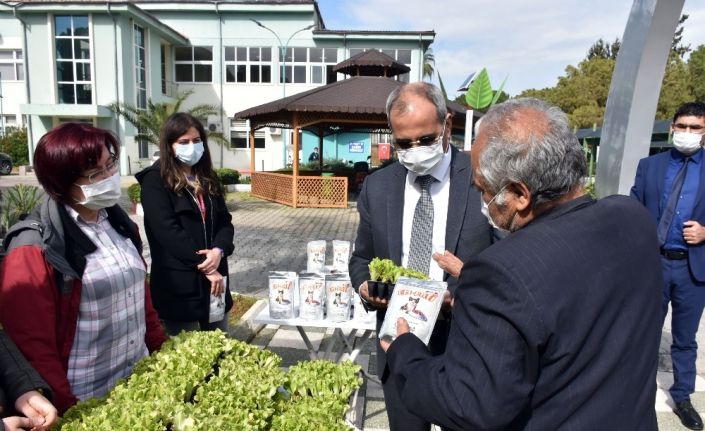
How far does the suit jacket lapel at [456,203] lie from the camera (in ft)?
7.00

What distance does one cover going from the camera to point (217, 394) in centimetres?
164

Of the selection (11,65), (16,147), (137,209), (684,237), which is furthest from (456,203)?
(11,65)

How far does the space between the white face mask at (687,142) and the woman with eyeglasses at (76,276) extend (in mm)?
3594

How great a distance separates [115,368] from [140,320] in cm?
23

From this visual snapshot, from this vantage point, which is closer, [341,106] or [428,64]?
[341,106]

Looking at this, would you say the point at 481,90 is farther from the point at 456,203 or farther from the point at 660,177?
the point at 456,203

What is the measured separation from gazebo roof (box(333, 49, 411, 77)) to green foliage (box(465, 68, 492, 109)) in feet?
29.7

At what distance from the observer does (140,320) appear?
219 cm

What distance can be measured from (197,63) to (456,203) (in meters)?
29.2

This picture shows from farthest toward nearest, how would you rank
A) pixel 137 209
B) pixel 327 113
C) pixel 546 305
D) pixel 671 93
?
pixel 671 93 < pixel 327 113 < pixel 137 209 < pixel 546 305

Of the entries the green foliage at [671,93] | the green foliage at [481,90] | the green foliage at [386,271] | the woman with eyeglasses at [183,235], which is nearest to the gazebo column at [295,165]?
the green foliage at [481,90]

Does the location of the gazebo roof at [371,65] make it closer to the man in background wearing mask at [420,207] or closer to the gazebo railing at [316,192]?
the gazebo railing at [316,192]

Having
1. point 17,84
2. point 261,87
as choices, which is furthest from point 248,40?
point 17,84

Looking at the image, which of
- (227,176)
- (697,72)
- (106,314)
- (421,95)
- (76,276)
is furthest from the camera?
(697,72)
